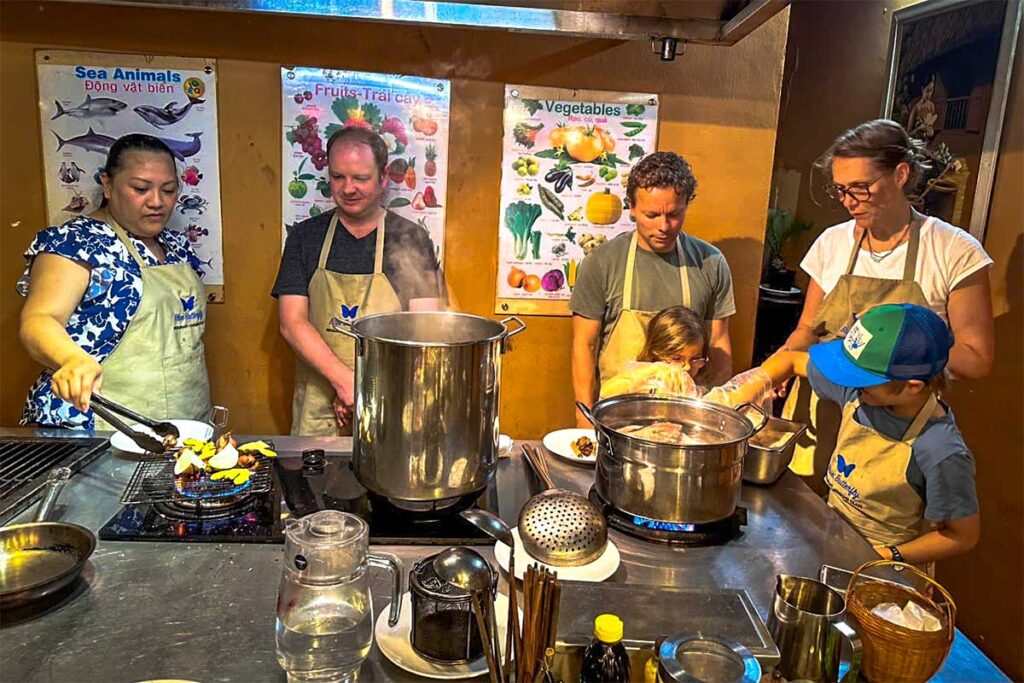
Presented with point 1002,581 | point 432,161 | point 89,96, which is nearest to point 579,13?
point 432,161

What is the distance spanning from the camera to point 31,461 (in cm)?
150

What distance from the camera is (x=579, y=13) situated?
69.1 inches

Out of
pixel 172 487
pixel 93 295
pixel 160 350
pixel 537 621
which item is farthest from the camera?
pixel 160 350

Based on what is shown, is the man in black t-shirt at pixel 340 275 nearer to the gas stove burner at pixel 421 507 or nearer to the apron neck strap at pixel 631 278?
the apron neck strap at pixel 631 278

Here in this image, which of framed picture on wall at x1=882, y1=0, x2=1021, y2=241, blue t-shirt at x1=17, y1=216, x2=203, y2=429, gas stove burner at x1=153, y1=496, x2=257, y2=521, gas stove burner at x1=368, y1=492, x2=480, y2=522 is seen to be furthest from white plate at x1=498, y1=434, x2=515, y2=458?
framed picture on wall at x1=882, y1=0, x2=1021, y2=241

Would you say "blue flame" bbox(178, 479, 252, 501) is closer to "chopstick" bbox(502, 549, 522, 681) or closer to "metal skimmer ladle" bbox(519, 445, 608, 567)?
"metal skimmer ladle" bbox(519, 445, 608, 567)

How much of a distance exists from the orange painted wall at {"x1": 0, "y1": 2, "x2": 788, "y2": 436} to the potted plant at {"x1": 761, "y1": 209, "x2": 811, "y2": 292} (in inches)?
48.8

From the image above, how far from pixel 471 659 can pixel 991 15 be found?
115 inches

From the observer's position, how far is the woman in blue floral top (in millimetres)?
1917

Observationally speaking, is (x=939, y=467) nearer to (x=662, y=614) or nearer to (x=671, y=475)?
(x=671, y=475)

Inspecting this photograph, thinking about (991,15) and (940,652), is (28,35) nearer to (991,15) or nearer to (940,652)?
(940,652)

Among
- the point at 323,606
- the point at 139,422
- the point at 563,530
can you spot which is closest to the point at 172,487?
the point at 139,422

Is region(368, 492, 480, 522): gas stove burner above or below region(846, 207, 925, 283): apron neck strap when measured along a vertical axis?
below

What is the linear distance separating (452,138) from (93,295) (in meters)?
1.31
